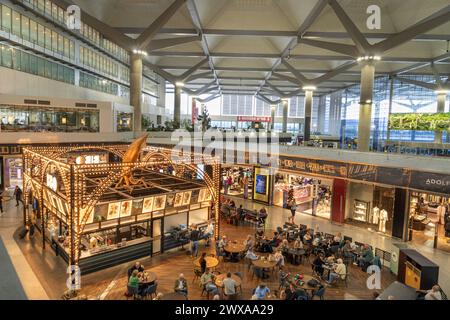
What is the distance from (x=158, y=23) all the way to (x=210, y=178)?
56.5ft

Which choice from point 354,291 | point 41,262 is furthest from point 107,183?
point 354,291

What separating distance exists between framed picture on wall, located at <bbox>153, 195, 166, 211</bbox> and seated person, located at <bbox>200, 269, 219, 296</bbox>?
3656 millimetres

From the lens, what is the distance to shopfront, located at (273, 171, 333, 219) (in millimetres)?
20734

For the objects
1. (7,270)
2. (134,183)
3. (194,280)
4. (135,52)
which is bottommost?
(194,280)

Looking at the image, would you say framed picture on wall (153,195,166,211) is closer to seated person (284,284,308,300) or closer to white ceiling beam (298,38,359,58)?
seated person (284,284,308,300)

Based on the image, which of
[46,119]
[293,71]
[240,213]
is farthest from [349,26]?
[46,119]

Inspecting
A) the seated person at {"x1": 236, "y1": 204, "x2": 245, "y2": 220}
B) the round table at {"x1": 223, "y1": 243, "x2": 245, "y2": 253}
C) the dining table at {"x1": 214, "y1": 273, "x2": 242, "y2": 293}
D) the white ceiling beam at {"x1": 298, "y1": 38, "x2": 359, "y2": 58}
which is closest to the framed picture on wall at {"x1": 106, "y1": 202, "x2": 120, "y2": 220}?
the dining table at {"x1": 214, "y1": 273, "x2": 242, "y2": 293}

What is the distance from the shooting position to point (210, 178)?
46.3 feet

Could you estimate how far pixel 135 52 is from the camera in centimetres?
2838

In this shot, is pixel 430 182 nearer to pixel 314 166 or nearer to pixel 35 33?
pixel 314 166

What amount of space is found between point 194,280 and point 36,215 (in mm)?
9260

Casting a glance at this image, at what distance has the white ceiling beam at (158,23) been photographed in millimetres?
24141

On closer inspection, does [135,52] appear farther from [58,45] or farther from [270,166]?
[270,166]
